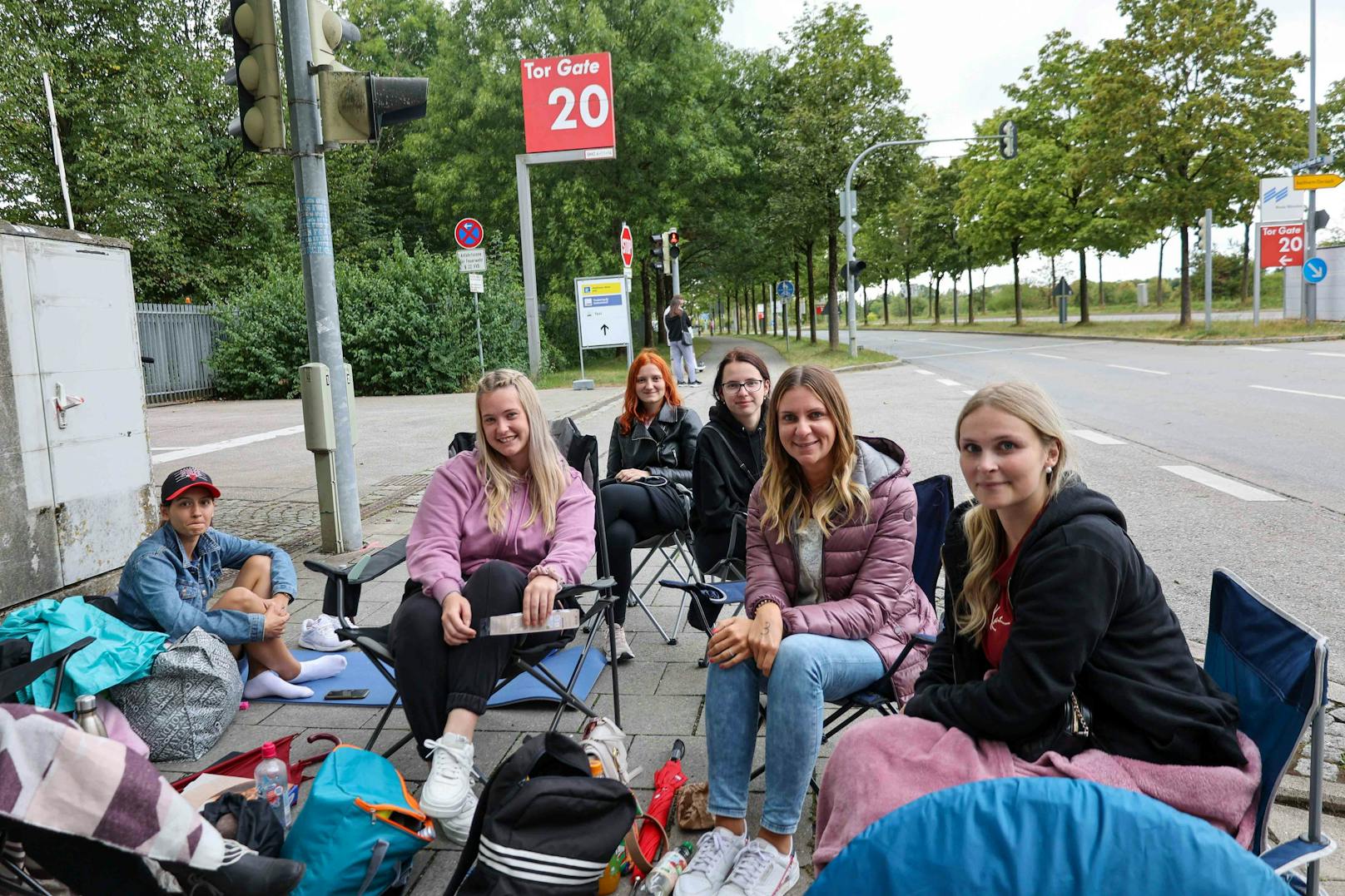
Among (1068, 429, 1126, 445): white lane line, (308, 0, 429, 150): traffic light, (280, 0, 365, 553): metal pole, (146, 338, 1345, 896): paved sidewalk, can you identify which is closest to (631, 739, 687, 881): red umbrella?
(146, 338, 1345, 896): paved sidewalk

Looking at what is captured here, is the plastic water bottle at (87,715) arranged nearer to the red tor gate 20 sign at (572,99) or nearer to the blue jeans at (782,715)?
the blue jeans at (782,715)

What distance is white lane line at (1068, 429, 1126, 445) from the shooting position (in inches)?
422

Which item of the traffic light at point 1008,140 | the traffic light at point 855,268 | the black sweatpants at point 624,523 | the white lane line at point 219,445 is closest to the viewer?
the black sweatpants at point 624,523

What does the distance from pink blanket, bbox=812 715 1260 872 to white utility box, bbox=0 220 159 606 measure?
15.5ft

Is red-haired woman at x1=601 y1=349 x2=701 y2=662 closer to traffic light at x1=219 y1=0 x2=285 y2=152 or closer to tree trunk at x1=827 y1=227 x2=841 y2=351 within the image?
traffic light at x1=219 y1=0 x2=285 y2=152

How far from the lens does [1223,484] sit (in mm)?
8281

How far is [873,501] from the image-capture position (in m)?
3.14

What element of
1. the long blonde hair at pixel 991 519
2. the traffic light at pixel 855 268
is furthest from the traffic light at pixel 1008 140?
the long blonde hair at pixel 991 519

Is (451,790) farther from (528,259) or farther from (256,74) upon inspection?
(528,259)

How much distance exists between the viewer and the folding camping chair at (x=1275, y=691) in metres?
1.87

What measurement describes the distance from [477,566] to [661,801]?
1.13m

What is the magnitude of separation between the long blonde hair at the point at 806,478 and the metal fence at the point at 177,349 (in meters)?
19.2

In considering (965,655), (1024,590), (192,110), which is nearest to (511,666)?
(965,655)

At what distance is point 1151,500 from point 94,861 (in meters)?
7.53
